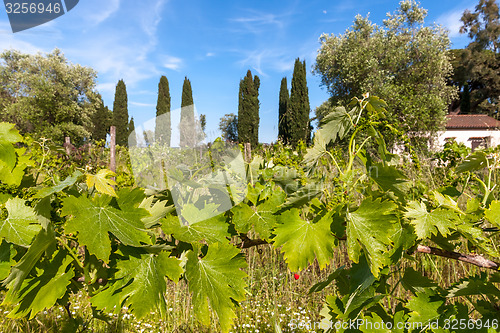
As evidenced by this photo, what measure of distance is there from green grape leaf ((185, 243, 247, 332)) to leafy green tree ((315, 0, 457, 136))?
48.7ft

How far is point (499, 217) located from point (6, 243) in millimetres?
1095

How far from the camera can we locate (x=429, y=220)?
0.70m

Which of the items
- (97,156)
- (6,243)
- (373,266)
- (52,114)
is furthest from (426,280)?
(52,114)

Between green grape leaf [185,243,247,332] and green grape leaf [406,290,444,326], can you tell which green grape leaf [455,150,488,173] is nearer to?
green grape leaf [406,290,444,326]

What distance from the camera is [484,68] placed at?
28.3 m

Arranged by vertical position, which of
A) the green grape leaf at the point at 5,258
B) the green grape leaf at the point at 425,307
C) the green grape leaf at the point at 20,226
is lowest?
the green grape leaf at the point at 425,307

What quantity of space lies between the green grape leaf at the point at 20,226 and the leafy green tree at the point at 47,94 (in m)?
23.5

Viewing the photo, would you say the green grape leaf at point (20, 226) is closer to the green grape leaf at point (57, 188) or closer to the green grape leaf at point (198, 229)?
the green grape leaf at point (57, 188)

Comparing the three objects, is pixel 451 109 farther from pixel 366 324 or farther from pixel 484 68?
pixel 366 324

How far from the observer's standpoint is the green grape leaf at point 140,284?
0.61m

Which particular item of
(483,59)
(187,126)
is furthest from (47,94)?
(483,59)

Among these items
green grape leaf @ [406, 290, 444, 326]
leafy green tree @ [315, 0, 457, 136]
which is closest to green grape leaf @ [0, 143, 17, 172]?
green grape leaf @ [406, 290, 444, 326]

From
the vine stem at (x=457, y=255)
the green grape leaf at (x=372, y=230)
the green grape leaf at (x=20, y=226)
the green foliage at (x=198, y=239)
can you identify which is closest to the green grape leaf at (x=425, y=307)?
the green foliage at (x=198, y=239)

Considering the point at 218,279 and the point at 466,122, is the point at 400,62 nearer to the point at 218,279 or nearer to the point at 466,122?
the point at 466,122
